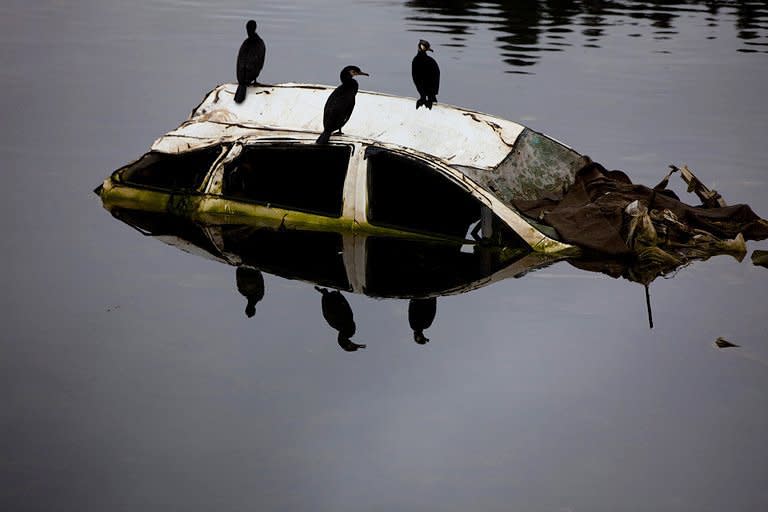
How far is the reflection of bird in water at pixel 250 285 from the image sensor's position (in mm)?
10180

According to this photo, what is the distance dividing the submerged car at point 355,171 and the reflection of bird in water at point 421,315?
1.10 metres

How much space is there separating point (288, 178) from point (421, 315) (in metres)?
3.01

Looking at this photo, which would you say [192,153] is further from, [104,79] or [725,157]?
[104,79]

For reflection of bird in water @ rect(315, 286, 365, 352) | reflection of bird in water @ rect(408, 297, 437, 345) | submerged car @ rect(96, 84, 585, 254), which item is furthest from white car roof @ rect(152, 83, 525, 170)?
reflection of bird in water @ rect(315, 286, 365, 352)

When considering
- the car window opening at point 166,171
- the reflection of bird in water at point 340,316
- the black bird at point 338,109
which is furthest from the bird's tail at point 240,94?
the reflection of bird in water at point 340,316

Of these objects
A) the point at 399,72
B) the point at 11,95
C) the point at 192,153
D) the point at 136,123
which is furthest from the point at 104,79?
the point at 192,153

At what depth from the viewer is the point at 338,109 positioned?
1145cm

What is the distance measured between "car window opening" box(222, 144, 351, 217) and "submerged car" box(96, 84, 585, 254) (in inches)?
0.5

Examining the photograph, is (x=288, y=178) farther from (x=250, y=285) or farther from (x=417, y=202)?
(x=250, y=285)

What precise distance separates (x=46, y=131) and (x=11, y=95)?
2.78 m

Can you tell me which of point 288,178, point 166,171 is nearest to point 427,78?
point 288,178

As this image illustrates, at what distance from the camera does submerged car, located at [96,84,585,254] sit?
11.0 meters

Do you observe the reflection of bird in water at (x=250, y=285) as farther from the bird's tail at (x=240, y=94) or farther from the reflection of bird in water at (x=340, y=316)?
the bird's tail at (x=240, y=94)

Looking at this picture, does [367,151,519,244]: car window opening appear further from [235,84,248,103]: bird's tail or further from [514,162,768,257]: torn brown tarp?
[235,84,248,103]: bird's tail
